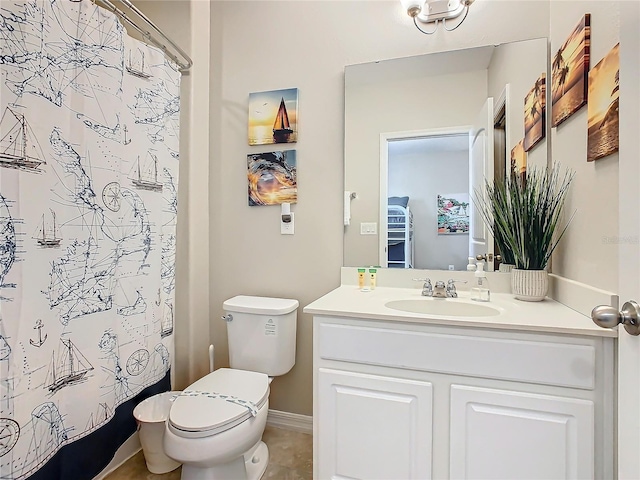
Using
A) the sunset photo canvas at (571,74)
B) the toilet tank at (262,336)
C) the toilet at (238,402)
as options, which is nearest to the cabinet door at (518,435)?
the toilet at (238,402)

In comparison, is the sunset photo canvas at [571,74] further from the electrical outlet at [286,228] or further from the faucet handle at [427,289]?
the electrical outlet at [286,228]

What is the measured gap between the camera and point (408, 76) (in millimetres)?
1712

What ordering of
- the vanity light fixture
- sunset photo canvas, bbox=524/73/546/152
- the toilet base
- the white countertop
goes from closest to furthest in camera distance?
the white countertop < the toilet base < sunset photo canvas, bbox=524/73/546/152 < the vanity light fixture

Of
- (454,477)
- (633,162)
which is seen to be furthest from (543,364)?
(633,162)

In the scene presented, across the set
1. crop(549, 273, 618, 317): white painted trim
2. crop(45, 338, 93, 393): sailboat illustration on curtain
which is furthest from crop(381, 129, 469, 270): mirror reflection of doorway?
crop(45, 338, 93, 393): sailboat illustration on curtain

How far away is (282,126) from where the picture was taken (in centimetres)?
191

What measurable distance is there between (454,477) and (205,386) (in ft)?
3.34

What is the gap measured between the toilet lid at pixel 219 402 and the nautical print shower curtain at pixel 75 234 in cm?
27

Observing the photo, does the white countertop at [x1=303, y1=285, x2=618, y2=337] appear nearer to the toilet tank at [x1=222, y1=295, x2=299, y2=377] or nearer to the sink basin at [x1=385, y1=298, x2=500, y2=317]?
the sink basin at [x1=385, y1=298, x2=500, y2=317]

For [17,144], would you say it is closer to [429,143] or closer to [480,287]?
[429,143]

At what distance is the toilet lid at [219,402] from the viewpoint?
1.25 m

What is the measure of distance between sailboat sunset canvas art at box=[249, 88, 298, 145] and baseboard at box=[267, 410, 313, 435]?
1538 millimetres

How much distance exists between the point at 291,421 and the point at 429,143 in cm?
167

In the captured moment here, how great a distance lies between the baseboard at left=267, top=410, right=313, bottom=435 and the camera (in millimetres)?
1915
